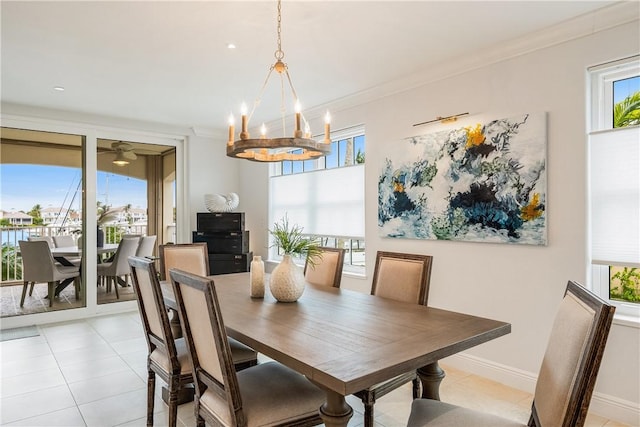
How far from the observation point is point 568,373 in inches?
47.3

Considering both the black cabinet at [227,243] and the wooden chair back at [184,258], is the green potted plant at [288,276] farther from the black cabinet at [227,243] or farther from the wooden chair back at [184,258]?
the black cabinet at [227,243]

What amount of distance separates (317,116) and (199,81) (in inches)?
59.5

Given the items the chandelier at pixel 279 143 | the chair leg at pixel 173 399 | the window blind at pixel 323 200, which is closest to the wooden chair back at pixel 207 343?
the chair leg at pixel 173 399

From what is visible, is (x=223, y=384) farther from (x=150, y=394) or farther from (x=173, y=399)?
(x=150, y=394)

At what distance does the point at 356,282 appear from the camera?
412cm

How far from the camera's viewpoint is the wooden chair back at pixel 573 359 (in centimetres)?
111

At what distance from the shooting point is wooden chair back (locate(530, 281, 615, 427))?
111 centimetres

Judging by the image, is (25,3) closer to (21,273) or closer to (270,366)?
(270,366)

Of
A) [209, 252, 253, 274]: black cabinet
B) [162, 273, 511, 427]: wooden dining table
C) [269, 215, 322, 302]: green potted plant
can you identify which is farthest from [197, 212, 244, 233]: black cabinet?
[269, 215, 322, 302]: green potted plant

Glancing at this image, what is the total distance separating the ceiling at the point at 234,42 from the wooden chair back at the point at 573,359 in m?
1.88

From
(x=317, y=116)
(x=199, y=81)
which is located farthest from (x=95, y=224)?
(x=317, y=116)

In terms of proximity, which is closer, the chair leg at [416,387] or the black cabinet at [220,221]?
the chair leg at [416,387]

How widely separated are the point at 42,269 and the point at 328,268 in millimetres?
3822

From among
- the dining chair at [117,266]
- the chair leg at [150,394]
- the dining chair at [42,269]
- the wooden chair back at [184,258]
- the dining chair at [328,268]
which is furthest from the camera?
the dining chair at [117,266]
